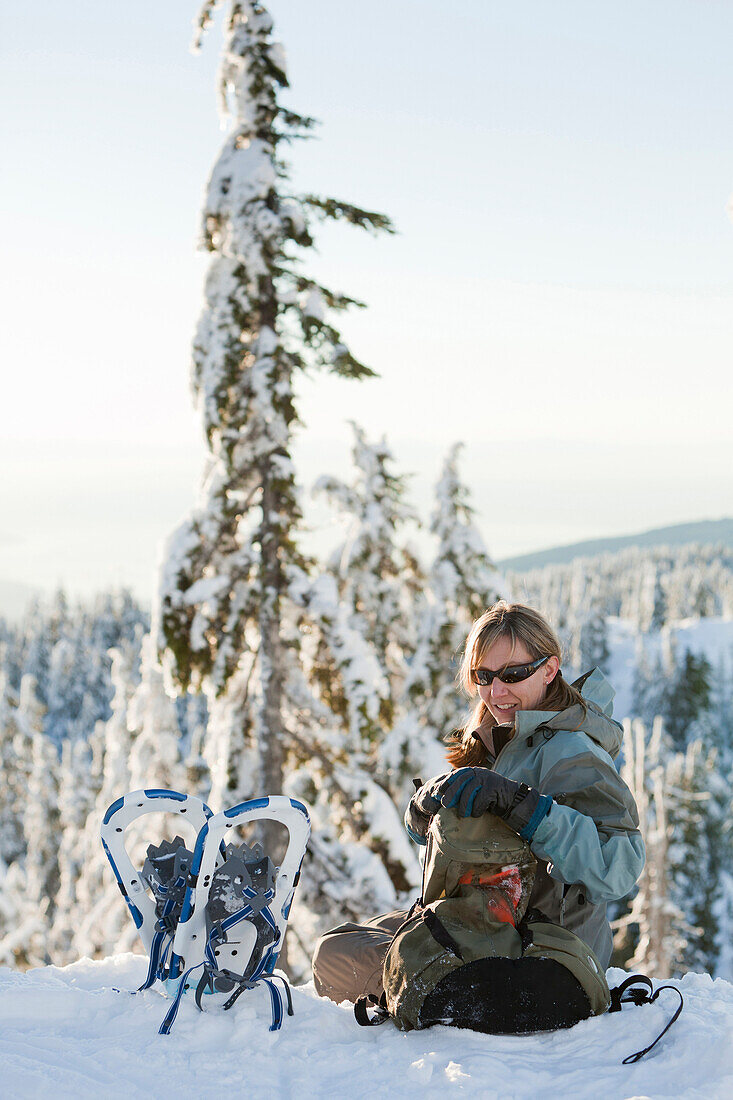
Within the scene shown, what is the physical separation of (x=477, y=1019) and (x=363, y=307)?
8612 millimetres

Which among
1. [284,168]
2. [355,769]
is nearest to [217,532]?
[355,769]

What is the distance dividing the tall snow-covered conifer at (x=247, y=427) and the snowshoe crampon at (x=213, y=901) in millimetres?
5370

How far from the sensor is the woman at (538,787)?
345 centimetres

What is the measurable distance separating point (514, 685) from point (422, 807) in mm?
761

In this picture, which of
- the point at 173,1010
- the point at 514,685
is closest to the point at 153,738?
Result: the point at 173,1010

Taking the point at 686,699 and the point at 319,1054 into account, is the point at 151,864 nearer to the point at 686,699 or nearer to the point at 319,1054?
the point at 319,1054

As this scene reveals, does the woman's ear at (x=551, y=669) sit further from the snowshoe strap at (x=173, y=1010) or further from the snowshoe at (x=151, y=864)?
the snowshoe strap at (x=173, y=1010)

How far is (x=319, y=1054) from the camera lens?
3.40 meters

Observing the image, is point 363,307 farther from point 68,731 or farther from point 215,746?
point 68,731

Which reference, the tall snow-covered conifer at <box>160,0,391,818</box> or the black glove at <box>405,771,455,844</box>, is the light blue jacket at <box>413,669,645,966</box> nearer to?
the black glove at <box>405,771,455,844</box>

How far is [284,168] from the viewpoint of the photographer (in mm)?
9914

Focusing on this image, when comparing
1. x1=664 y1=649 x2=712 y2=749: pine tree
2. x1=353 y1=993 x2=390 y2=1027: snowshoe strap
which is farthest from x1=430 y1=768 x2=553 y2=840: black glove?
x1=664 y1=649 x2=712 y2=749: pine tree

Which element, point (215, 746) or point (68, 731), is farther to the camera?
point (68, 731)

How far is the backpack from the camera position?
340 centimetres
